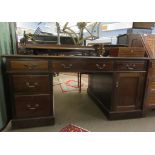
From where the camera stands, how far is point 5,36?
1.52 metres

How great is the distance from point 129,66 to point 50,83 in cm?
92

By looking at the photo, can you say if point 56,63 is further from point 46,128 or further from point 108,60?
point 46,128

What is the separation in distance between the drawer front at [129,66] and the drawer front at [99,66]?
8 cm

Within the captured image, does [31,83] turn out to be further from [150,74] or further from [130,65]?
[150,74]

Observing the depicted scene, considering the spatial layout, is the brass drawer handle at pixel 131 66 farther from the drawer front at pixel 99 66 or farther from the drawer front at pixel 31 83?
the drawer front at pixel 31 83

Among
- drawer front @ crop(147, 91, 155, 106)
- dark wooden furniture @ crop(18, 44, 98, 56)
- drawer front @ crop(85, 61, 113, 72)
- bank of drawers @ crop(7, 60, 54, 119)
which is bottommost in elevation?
drawer front @ crop(147, 91, 155, 106)

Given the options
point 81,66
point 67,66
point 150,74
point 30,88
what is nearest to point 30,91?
point 30,88

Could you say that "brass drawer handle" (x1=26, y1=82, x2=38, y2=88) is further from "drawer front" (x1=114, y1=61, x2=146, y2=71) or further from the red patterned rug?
"drawer front" (x1=114, y1=61, x2=146, y2=71)

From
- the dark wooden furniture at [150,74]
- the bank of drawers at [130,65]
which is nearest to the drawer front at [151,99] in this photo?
the dark wooden furniture at [150,74]

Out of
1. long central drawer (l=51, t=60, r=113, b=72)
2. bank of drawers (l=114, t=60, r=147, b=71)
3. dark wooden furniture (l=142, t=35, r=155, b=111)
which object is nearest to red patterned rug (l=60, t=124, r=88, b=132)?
long central drawer (l=51, t=60, r=113, b=72)

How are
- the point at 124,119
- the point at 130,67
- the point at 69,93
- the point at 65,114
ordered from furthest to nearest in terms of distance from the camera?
the point at 69,93, the point at 65,114, the point at 124,119, the point at 130,67

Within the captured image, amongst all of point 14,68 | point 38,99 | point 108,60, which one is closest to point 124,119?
point 108,60

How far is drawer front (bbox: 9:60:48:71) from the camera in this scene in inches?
53.6

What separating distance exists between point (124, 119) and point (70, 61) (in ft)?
3.32
